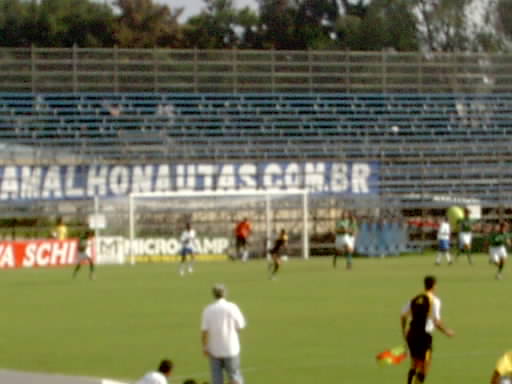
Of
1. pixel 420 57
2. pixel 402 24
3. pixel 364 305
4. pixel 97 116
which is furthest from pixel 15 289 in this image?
pixel 402 24

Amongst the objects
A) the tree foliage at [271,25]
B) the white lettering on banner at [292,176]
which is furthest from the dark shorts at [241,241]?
the tree foliage at [271,25]

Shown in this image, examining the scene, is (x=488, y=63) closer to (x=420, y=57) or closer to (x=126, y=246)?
(x=420, y=57)

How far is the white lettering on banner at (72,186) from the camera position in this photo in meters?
54.3

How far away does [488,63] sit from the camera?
209ft

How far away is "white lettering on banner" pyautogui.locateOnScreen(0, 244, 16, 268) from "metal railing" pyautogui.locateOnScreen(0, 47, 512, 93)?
984 centimetres

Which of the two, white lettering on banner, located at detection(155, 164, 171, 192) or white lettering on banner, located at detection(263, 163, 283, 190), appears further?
white lettering on banner, located at detection(263, 163, 283, 190)

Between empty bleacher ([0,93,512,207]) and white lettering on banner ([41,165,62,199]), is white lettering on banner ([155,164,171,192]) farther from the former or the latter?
white lettering on banner ([41,165,62,199])

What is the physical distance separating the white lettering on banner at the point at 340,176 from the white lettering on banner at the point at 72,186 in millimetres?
10936

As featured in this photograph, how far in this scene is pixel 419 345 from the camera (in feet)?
51.2

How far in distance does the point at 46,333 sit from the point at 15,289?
41.1ft

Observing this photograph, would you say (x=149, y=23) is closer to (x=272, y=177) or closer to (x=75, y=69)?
(x=75, y=69)

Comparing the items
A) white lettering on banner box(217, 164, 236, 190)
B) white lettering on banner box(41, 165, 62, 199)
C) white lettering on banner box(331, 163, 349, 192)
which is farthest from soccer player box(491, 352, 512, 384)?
white lettering on banner box(331, 163, 349, 192)

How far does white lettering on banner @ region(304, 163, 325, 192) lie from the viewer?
56781mm

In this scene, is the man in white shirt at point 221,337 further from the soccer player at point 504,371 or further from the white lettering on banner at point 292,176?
the white lettering on banner at point 292,176
